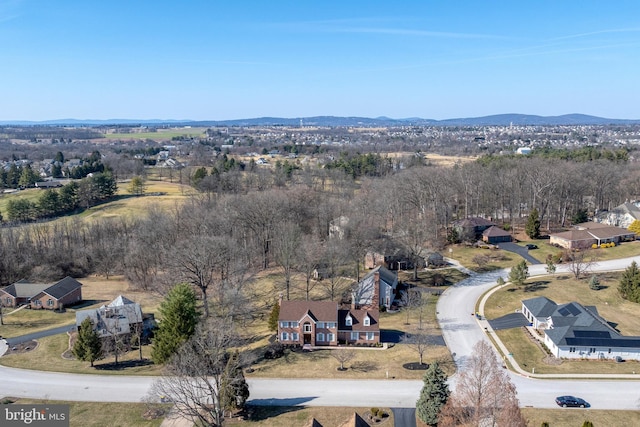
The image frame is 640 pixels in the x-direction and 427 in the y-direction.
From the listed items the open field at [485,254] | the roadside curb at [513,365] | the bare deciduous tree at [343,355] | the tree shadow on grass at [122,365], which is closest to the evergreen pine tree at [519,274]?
the open field at [485,254]

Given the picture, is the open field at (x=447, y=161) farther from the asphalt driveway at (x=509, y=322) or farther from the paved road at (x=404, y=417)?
the paved road at (x=404, y=417)

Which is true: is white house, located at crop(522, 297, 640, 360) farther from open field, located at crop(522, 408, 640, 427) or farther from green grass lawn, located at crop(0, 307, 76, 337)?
green grass lawn, located at crop(0, 307, 76, 337)

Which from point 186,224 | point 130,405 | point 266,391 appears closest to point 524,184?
point 186,224

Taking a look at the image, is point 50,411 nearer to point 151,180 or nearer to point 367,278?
point 367,278

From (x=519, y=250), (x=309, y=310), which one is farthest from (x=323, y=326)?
(x=519, y=250)

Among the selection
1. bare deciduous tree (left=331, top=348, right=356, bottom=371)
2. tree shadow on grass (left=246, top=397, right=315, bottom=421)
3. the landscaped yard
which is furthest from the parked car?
the landscaped yard

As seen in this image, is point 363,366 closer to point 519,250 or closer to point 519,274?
point 519,274
